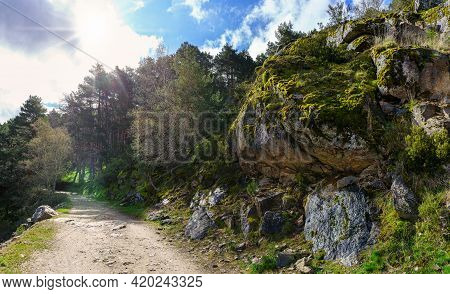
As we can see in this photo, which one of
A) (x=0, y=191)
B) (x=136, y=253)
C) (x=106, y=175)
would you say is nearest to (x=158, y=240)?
(x=136, y=253)

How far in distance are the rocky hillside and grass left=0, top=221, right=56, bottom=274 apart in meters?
6.46

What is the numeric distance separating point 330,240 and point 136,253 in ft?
26.0

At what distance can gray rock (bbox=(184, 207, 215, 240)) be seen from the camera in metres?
14.4

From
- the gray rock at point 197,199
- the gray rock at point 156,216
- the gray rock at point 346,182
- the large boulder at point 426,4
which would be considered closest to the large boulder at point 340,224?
the gray rock at point 346,182

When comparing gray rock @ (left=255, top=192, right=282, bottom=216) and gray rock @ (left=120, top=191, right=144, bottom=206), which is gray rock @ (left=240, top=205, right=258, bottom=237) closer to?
gray rock @ (left=255, top=192, right=282, bottom=216)

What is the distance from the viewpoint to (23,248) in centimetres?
1309

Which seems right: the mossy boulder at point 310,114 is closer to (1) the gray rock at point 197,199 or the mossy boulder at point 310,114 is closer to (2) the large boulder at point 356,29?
(2) the large boulder at point 356,29

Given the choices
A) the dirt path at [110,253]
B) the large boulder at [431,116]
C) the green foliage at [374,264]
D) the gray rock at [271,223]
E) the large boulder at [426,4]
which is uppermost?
the large boulder at [426,4]

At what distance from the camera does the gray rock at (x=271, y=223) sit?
11.9 metres

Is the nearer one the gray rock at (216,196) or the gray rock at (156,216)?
the gray rock at (216,196)

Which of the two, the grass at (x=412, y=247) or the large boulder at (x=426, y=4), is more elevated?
the large boulder at (x=426, y=4)

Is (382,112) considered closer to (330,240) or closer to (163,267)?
(330,240)

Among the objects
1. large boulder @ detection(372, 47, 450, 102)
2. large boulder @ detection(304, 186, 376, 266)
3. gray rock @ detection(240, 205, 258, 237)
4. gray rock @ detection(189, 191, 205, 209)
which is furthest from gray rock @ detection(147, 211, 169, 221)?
large boulder @ detection(372, 47, 450, 102)

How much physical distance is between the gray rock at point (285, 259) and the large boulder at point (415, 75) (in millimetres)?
7502
